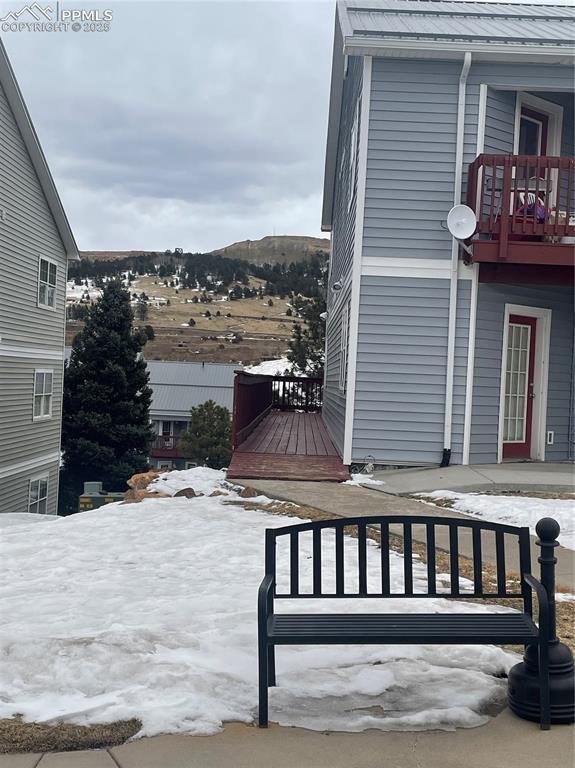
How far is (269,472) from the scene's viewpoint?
9875mm

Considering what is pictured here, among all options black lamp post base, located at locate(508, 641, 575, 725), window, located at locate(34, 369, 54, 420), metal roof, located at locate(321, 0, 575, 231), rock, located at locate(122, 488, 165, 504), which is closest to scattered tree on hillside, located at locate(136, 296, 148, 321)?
window, located at locate(34, 369, 54, 420)

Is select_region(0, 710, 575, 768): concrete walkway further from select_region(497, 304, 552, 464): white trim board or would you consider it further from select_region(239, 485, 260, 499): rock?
select_region(497, 304, 552, 464): white trim board

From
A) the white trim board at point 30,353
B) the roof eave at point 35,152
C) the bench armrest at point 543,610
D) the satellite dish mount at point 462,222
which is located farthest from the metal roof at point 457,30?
the white trim board at point 30,353

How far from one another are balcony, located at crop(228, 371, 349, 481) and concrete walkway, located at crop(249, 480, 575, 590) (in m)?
0.57

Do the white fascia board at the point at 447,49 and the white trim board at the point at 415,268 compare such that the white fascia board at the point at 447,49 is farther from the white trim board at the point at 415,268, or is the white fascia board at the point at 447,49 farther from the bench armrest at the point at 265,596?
the bench armrest at the point at 265,596

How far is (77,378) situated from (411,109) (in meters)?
21.6

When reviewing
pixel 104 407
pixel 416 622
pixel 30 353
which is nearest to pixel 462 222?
pixel 416 622

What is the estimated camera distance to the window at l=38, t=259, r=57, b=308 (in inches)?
787

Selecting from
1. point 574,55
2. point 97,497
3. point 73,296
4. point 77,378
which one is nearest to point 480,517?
point 574,55

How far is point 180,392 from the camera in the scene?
5038 cm

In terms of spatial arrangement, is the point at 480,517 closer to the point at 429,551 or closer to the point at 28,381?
the point at 429,551

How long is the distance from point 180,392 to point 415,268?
133 feet

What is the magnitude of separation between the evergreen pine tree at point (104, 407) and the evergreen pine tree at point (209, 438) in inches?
214

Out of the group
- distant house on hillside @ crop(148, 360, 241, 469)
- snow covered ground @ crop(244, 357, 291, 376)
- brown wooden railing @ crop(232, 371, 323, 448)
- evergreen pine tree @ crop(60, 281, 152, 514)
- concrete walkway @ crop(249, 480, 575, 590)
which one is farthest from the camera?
snow covered ground @ crop(244, 357, 291, 376)
